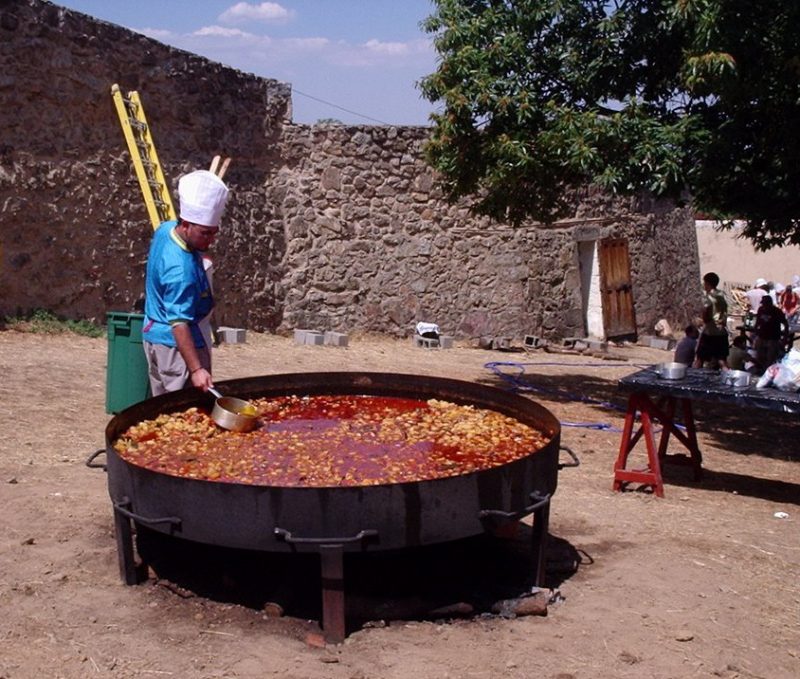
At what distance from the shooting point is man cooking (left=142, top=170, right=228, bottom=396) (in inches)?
186

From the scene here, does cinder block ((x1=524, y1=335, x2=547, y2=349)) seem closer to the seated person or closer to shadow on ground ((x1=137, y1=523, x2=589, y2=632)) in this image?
the seated person

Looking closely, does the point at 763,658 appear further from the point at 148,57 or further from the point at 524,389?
the point at 148,57

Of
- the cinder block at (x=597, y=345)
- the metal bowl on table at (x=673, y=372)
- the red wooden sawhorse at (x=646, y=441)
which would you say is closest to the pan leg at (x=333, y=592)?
the red wooden sawhorse at (x=646, y=441)

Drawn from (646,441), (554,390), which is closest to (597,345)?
(554,390)

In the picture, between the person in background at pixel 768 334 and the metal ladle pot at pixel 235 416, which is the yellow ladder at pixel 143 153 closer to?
the metal ladle pot at pixel 235 416

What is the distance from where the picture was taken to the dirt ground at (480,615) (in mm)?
3680

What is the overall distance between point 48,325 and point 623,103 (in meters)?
6.73

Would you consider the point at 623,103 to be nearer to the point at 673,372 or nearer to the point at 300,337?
the point at 673,372

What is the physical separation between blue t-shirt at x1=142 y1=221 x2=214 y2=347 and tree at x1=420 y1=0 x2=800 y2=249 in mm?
4843

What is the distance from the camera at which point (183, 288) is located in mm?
4789

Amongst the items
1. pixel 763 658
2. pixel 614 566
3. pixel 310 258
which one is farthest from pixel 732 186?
pixel 310 258

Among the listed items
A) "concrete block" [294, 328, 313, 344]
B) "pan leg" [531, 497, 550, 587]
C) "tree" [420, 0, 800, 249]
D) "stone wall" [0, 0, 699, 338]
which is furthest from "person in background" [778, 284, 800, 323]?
"pan leg" [531, 497, 550, 587]

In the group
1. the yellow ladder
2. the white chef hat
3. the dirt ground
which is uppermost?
the yellow ladder

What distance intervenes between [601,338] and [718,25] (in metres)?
9.69
